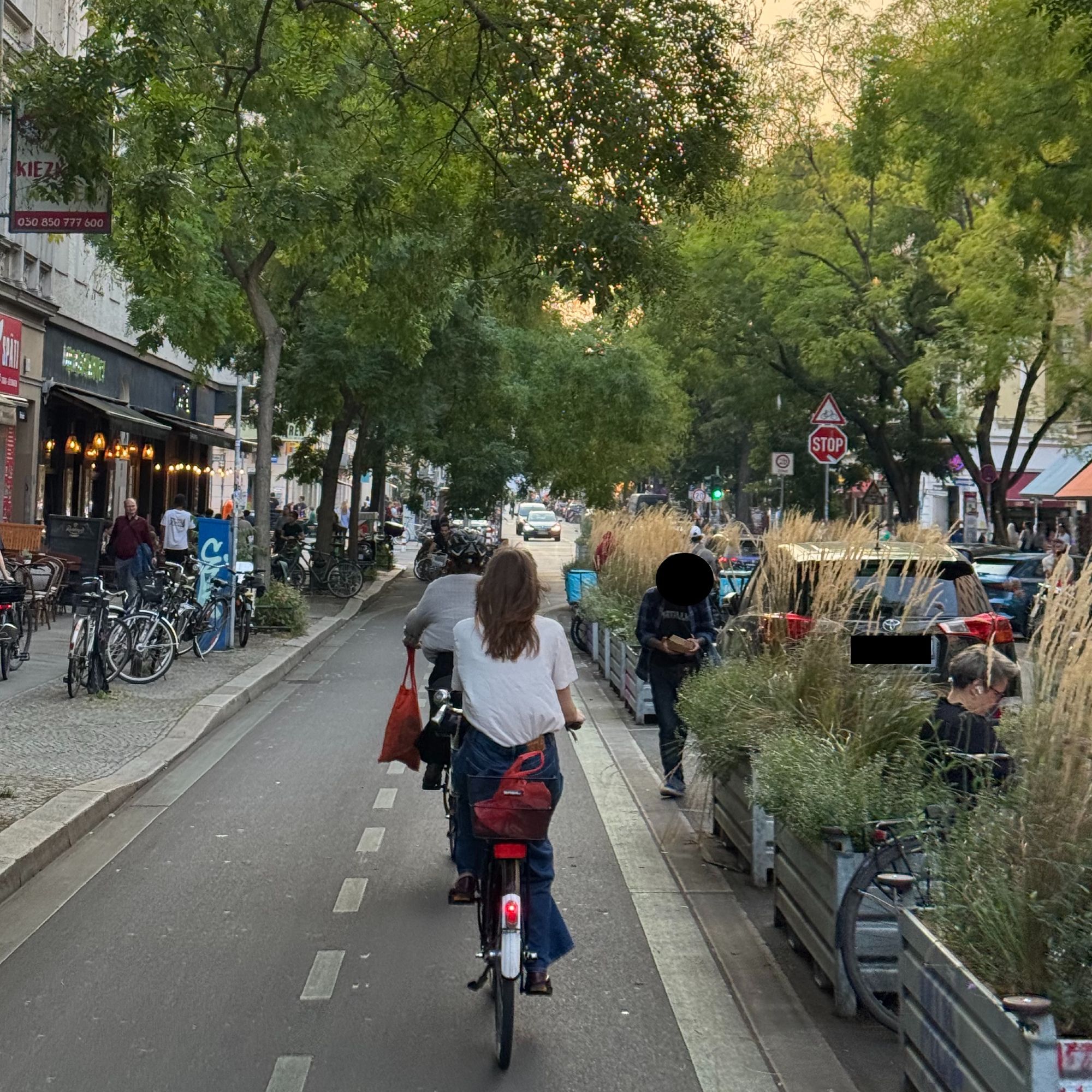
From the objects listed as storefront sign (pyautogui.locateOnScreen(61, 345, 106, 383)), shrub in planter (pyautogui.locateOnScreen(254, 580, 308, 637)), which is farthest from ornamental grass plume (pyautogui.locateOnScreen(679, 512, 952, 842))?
storefront sign (pyautogui.locateOnScreen(61, 345, 106, 383))

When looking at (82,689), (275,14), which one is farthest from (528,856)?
(275,14)

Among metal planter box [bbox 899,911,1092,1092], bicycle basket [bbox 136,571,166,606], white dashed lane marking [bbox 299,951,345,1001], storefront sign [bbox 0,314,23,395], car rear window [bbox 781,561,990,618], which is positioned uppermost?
storefront sign [bbox 0,314,23,395]

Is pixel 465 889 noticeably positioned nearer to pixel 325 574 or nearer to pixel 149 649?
pixel 149 649

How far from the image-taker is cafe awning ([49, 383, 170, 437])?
28.9 meters

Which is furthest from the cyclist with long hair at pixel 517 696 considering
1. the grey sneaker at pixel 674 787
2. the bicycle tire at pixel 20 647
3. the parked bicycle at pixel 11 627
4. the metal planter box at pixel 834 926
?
the bicycle tire at pixel 20 647

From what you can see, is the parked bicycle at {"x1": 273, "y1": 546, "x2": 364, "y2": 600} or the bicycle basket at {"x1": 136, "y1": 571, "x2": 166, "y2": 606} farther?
the parked bicycle at {"x1": 273, "y1": 546, "x2": 364, "y2": 600}

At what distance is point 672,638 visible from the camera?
9.80 m

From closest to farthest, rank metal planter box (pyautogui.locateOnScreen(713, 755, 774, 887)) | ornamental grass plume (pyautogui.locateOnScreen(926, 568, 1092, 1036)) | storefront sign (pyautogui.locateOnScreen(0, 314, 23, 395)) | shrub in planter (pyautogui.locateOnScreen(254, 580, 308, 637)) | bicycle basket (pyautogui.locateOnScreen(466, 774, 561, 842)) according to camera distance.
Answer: ornamental grass plume (pyautogui.locateOnScreen(926, 568, 1092, 1036)) → bicycle basket (pyautogui.locateOnScreen(466, 774, 561, 842)) → metal planter box (pyautogui.locateOnScreen(713, 755, 774, 887)) → shrub in planter (pyautogui.locateOnScreen(254, 580, 308, 637)) → storefront sign (pyautogui.locateOnScreen(0, 314, 23, 395))

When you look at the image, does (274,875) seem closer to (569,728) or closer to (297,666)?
(569,728)

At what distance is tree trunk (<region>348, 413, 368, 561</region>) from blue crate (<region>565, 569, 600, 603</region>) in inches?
356

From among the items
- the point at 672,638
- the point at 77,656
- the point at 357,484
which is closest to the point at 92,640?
the point at 77,656

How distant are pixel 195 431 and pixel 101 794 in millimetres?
31006

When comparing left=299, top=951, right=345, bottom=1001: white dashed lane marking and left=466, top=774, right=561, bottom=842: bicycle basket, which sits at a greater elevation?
left=466, top=774, right=561, bottom=842: bicycle basket

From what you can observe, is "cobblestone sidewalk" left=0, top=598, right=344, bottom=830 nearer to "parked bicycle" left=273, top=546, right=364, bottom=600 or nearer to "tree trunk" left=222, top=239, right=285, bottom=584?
"tree trunk" left=222, top=239, right=285, bottom=584
